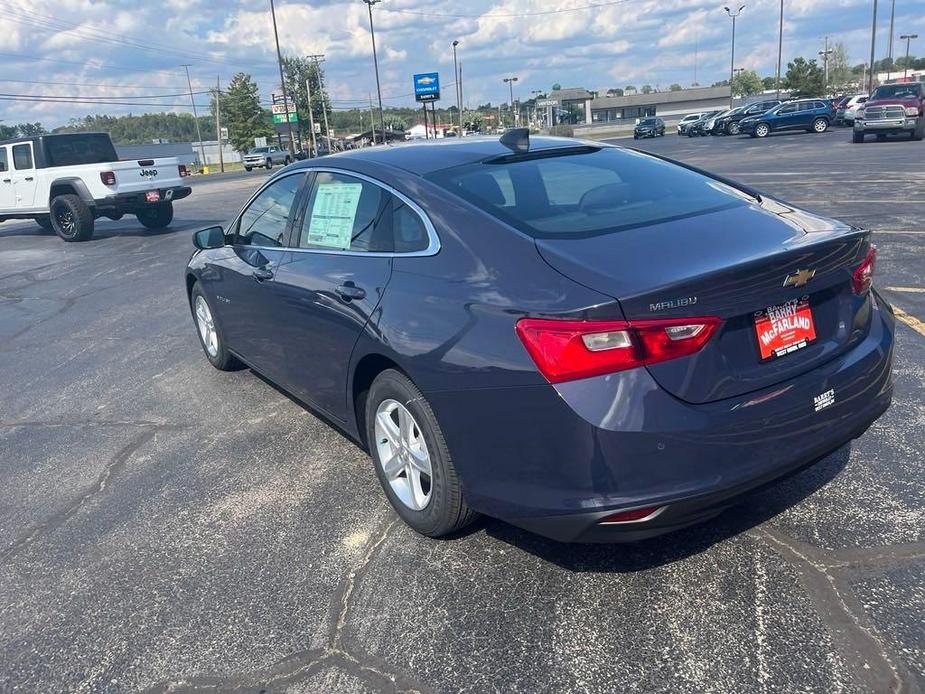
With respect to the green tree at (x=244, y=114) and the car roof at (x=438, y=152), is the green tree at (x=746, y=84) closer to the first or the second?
the green tree at (x=244, y=114)

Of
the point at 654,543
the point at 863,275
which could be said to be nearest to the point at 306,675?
the point at 654,543

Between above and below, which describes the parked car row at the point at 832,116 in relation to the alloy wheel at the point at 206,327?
above

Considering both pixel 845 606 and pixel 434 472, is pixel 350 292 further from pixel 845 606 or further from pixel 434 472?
pixel 845 606

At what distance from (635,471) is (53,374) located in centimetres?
560

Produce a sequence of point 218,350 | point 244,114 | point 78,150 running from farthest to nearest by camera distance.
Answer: point 244,114 → point 78,150 → point 218,350

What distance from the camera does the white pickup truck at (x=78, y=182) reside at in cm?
1496

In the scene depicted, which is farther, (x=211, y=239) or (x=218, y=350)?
(x=218, y=350)

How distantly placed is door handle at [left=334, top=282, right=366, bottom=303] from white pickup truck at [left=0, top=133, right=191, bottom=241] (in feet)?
43.1

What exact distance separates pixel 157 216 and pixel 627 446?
1637 centimetres

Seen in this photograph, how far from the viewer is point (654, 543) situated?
126 inches

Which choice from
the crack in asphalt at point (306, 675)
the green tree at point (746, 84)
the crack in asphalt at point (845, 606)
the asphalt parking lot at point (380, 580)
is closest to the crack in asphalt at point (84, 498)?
the asphalt parking lot at point (380, 580)

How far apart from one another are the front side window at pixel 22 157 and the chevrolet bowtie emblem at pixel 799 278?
16.8 meters

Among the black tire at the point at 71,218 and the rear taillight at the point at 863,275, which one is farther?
the black tire at the point at 71,218

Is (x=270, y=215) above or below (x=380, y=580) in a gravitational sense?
above
